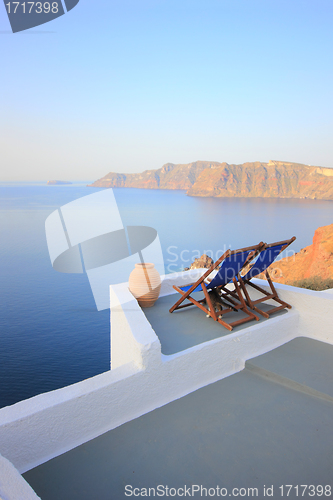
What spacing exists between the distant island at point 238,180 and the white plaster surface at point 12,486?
8836 centimetres

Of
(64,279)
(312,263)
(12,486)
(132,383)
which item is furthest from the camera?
(64,279)

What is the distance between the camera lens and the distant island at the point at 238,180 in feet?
270

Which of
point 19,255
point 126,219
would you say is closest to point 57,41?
point 126,219

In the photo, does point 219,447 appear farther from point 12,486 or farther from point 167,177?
point 167,177

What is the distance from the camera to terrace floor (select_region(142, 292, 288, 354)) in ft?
8.43

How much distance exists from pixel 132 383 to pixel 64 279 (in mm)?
39487

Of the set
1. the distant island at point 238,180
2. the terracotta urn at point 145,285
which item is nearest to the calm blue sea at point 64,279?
the distant island at point 238,180

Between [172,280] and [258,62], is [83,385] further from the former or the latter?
[258,62]

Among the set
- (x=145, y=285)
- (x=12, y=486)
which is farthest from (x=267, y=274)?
(x=12, y=486)

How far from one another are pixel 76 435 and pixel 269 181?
96.2 meters

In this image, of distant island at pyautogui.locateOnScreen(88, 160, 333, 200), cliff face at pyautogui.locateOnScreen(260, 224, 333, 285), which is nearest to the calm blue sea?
cliff face at pyautogui.locateOnScreen(260, 224, 333, 285)

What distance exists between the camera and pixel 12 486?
96cm
